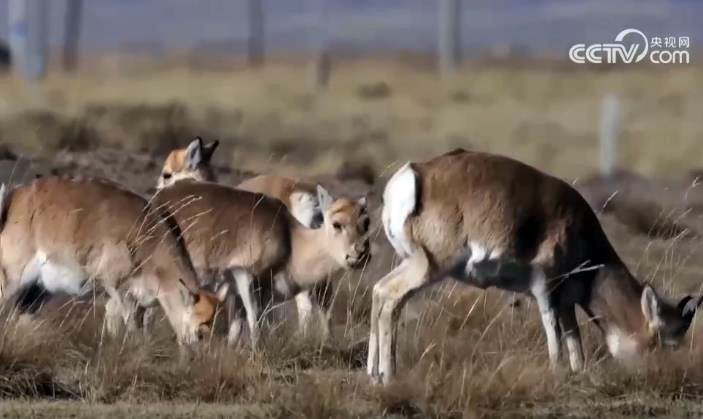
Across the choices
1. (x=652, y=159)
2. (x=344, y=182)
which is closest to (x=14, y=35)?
(x=652, y=159)

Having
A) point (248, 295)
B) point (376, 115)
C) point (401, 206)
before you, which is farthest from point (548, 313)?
point (376, 115)

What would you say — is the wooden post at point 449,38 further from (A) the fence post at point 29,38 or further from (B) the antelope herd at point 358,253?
(B) the antelope herd at point 358,253

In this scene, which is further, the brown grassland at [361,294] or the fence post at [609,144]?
the fence post at [609,144]

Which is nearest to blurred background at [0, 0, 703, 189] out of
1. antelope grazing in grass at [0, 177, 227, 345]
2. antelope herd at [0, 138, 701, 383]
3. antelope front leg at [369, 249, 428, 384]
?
antelope herd at [0, 138, 701, 383]

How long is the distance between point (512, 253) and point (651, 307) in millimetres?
1414

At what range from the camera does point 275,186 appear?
19.5m

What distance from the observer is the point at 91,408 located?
13664 mm

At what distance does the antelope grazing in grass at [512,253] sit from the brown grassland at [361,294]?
0.30m

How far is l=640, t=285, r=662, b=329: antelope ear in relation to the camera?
15.7 m

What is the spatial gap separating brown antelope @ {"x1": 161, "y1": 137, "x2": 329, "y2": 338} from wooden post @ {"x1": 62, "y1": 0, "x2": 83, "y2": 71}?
231 ft

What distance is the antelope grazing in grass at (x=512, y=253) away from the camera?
14.7 m

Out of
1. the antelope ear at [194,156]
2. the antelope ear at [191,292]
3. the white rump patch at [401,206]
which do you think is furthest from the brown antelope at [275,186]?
the white rump patch at [401,206]

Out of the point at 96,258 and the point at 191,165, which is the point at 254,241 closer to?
the point at 96,258

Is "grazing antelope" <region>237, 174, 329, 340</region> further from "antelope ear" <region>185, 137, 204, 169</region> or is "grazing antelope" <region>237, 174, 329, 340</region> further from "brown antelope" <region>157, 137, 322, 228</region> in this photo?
"antelope ear" <region>185, 137, 204, 169</region>
